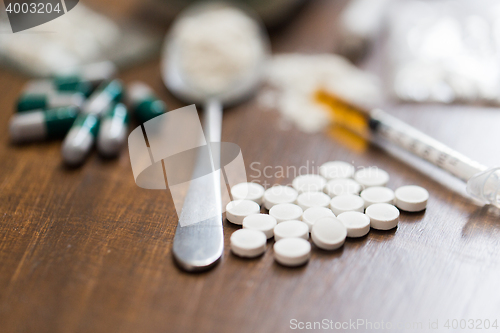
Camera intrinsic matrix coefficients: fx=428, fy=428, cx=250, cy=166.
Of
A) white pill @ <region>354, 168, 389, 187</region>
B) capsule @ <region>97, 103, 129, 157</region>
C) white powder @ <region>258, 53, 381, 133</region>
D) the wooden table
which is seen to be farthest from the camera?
white powder @ <region>258, 53, 381, 133</region>

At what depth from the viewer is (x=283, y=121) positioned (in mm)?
882

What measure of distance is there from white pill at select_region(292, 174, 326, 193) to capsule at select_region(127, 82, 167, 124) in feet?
1.14

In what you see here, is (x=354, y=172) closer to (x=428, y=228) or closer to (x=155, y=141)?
(x=428, y=228)

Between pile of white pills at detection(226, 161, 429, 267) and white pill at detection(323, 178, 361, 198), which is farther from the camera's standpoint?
white pill at detection(323, 178, 361, 198)

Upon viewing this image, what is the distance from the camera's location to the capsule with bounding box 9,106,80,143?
2.65 ft

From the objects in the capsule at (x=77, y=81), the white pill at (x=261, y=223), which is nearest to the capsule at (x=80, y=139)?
the capsule at (x=77, y=81)

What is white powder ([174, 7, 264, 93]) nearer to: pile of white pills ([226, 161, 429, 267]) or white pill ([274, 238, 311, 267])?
pile of white pills ([226, 161, 429, 267])

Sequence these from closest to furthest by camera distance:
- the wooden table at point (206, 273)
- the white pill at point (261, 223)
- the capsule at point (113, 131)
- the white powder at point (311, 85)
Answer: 1. the wooden table at point (206, 273)
2. the white pill at point (261, 223)
3. the capsule at point (113, 131)
4. the white powder at point (311, 85)

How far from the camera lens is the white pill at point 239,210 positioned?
58 centimetres

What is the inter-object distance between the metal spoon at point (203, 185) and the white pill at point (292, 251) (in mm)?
70

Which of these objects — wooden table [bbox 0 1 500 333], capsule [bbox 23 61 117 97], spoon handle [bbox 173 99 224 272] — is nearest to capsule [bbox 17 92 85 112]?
capsule [bbox 23 61 117 97]

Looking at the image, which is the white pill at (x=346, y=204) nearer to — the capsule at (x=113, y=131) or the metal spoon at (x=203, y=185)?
the metal spoon at (x=203, y=185)

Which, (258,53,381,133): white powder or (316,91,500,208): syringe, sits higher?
(316,91,500,208): syringe

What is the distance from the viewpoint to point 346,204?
23.4 inches
